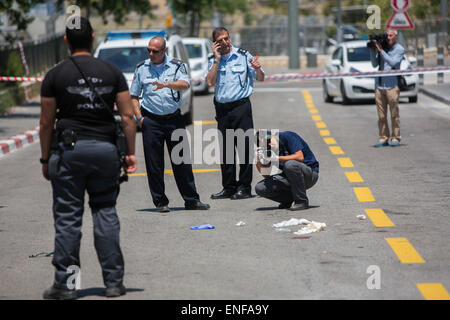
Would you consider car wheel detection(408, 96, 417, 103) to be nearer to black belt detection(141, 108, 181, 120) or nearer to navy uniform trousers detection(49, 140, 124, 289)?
black belt detection(141, 108, 181, 120)

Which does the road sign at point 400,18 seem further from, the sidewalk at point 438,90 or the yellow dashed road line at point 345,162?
the yellow dashed road line at point 345,162

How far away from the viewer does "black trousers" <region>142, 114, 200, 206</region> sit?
966cm

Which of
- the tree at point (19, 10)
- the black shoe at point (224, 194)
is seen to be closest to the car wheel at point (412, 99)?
the tree at point (19, 10)

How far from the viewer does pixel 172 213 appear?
31.7 ft

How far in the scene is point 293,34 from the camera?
141ft

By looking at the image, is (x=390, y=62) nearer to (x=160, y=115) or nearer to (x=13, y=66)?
(x=160, y=115)

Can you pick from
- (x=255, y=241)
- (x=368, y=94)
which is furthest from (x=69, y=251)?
(x=368, y=94)

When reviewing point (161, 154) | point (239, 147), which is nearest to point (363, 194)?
point (239, 147)

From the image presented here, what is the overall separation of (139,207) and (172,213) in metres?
0.57

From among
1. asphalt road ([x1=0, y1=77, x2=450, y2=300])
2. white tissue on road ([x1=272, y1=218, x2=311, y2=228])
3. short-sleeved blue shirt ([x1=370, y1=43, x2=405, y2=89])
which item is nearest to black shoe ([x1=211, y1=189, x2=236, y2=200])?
asphalt road ([x1=0, y1=77, x2=450, y2=300])

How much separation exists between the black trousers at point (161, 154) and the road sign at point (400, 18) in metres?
16.9

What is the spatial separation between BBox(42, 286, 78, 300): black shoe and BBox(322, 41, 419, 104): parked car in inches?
655

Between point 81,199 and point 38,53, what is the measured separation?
91.1ft
